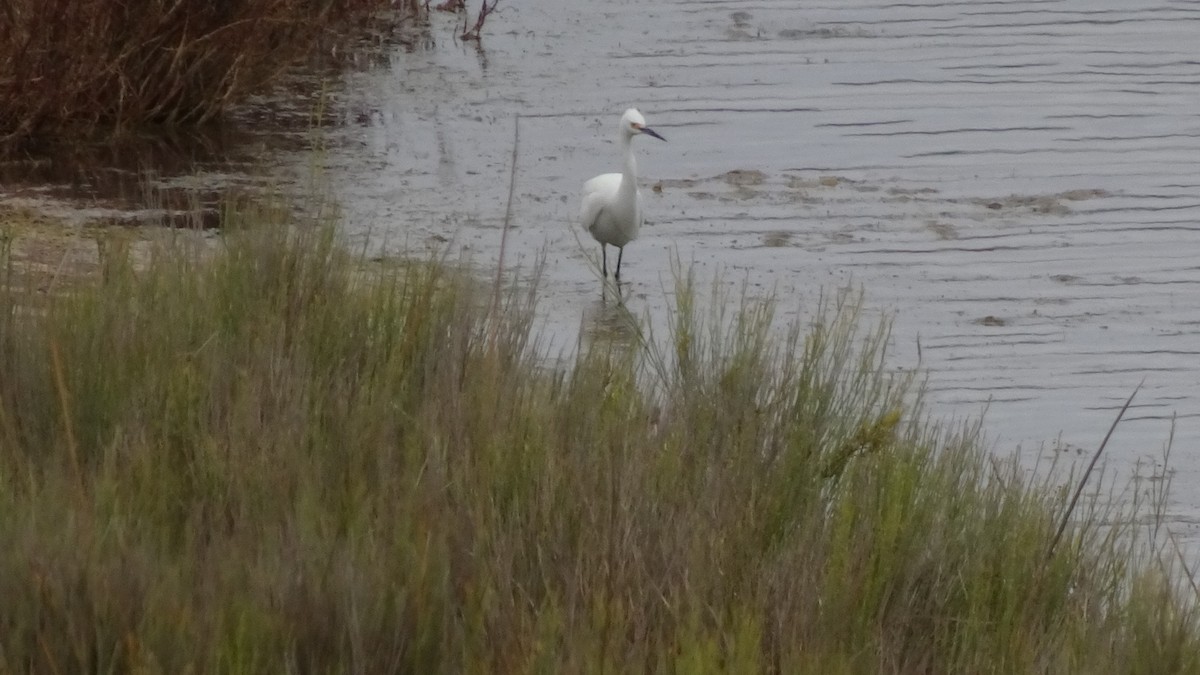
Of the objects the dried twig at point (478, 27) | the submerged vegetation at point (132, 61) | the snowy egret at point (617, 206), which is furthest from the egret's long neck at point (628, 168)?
the dried twig at point (478, 27)

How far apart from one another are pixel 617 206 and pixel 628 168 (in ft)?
1.01

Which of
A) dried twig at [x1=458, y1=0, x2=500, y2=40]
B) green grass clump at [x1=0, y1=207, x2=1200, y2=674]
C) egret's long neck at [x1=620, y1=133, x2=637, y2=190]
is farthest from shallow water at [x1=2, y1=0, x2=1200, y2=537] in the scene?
green grass clump at [x1=0, y1=207, x2=1200, y2=674]

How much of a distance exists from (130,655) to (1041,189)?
8.96 metres

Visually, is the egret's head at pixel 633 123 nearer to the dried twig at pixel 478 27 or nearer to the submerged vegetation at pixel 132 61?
the submerged vegetation at pixel 132 61

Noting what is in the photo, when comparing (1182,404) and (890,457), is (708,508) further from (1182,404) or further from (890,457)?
(1182,404)

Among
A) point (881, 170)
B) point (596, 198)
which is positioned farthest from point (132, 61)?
point (881, 170)

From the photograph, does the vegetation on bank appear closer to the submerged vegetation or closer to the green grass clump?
the submerged vegetation

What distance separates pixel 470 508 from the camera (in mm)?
4512

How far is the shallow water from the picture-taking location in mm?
9008

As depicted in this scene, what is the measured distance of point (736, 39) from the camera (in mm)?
15156

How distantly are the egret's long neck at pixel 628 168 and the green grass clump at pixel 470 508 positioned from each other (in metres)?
3.78

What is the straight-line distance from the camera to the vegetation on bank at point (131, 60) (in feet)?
33.3

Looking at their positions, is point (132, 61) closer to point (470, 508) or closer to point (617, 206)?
point (617, 206)

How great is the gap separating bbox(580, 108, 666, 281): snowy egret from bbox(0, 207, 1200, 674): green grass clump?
3.80 m
